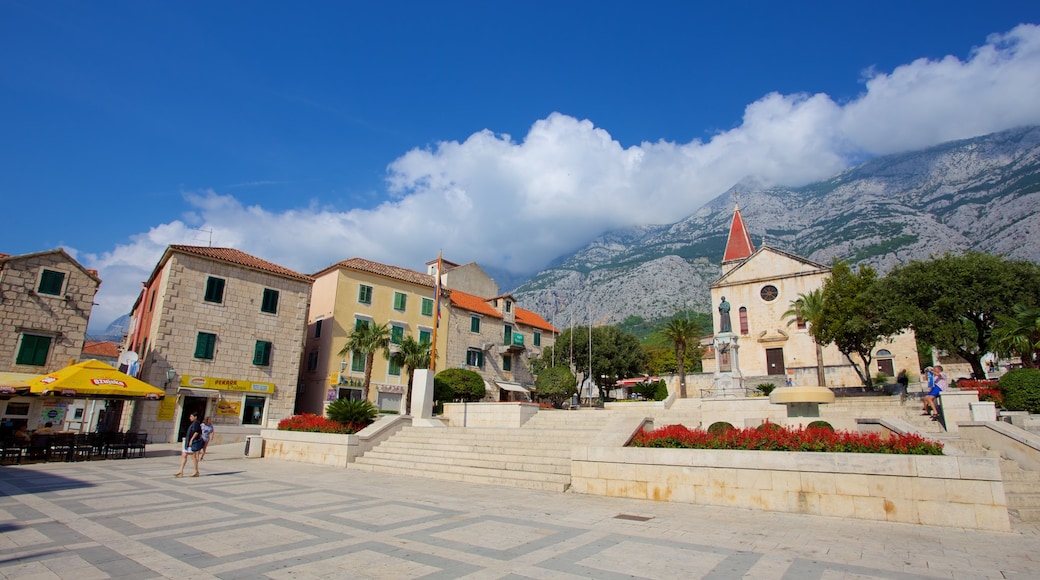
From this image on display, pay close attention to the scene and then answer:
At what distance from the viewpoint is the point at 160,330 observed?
27688 mm

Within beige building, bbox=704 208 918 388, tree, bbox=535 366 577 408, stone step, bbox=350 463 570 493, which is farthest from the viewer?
beige building, bbox=704 208 918 388

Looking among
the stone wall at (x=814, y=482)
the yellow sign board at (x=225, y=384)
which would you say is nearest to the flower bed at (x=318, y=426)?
the stone wall at (x=814, y=482)

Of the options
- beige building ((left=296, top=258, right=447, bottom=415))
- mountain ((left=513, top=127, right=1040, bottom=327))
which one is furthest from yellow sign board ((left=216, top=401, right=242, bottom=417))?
mountain ((left=513, top=127, right=1040, bottom=327))

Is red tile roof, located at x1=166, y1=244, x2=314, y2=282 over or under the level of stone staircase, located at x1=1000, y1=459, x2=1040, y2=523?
over

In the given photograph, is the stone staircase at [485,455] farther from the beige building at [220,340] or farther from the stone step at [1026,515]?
the beige building at [220,340]

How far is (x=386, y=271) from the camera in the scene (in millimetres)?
39250

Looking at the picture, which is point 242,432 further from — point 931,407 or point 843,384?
point 843,384

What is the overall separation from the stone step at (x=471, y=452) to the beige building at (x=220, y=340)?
13.9 m

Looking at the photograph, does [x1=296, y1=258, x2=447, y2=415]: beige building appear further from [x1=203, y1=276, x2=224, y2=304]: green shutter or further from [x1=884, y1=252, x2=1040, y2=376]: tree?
[x1=884, y1=252, x2=1040, y2=376]: tree

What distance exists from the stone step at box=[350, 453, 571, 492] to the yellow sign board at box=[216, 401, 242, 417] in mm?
16486

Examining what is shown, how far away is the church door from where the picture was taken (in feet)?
141

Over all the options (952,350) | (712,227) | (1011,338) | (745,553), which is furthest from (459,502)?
(712,227)

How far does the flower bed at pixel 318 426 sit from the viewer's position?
18781 millimetres

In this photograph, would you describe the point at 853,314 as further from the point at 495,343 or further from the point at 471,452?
the point at 471,452
